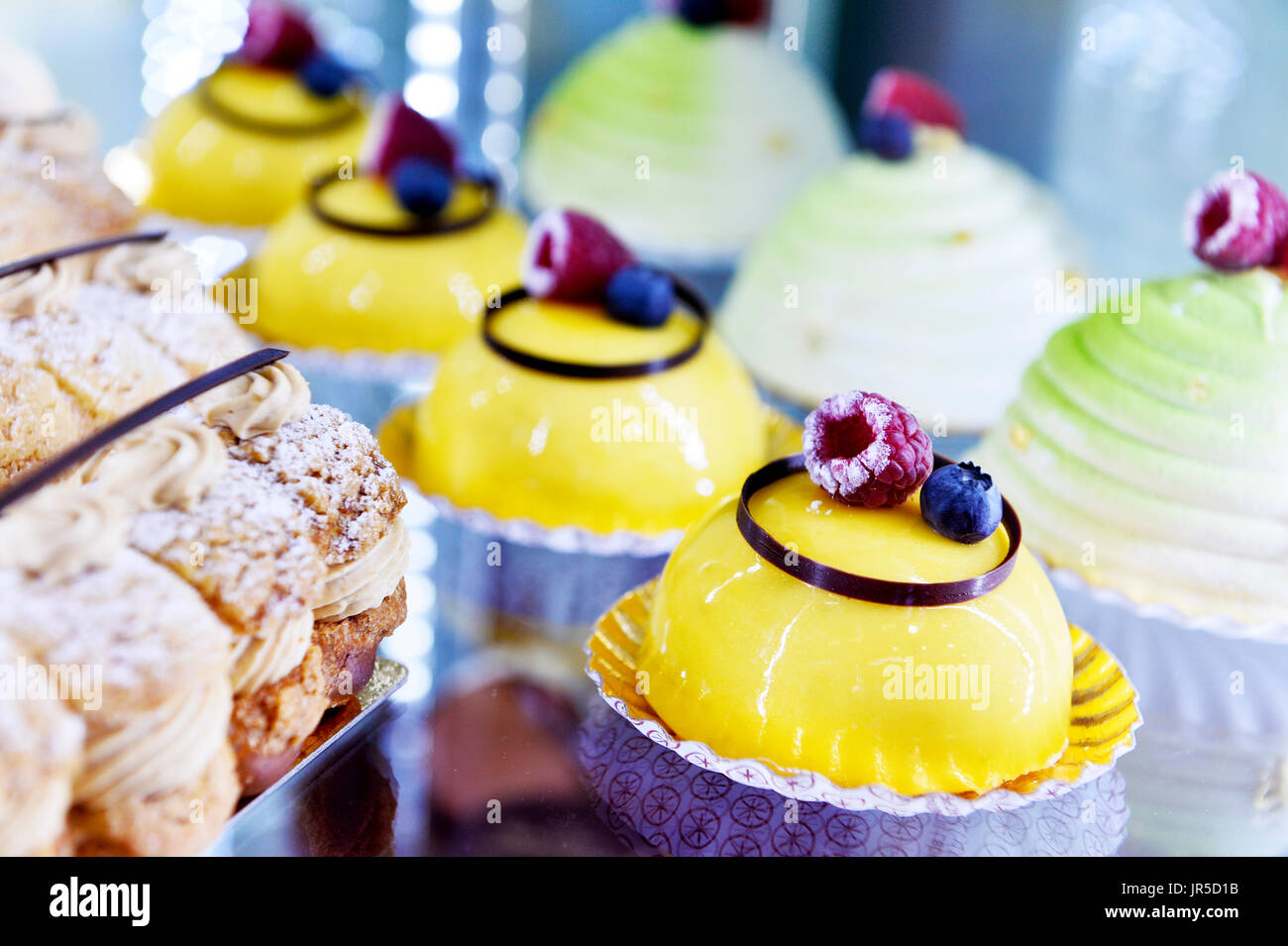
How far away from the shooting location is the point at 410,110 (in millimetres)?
2764

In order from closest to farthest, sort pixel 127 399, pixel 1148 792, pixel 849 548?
pixel 849 548 → pixel 1148 792 → pixel 127 399

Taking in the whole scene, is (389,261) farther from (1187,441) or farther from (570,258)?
(1187,441)

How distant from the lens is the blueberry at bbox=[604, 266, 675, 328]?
215 centimetres

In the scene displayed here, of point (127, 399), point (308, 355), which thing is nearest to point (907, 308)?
point (308, 355)

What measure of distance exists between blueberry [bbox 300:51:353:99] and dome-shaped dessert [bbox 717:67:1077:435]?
1.30 m

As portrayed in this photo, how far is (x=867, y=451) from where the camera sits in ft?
5.08

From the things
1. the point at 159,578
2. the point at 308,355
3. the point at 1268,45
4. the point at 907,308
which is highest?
the point at 1268,45

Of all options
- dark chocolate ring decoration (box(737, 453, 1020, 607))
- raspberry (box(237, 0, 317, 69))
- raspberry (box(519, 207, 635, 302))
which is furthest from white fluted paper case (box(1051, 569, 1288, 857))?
raspberry (box(237, 0, 317, 69))

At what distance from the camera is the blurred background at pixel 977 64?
10.2ft

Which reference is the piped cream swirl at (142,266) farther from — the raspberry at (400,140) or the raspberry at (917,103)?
the raspberry at (917,103)

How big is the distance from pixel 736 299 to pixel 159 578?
73.6 inches

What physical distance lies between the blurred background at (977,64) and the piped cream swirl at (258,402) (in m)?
2.17

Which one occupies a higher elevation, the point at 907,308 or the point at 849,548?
the point at 849,548
